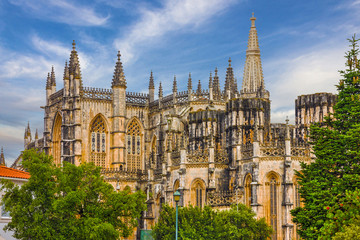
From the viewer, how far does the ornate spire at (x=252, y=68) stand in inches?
3152

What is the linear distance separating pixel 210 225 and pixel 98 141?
125ft

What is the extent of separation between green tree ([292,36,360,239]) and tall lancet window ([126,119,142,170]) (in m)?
46.7

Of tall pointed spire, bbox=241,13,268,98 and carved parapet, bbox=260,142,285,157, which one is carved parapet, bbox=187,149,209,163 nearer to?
carved parapet, bbox=260,142,285,157

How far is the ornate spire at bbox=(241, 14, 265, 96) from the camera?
80.1 meters

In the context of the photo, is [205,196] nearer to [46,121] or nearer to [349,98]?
[349,98]

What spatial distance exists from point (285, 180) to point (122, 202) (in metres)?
14.4

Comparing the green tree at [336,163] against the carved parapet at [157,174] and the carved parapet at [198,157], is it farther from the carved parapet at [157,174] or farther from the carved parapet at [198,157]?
the carved parapet at [157,174]

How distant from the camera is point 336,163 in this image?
3662 centimetres

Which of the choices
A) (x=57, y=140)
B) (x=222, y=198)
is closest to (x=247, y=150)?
(x=222, y=198)

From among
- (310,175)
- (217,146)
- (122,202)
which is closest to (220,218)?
(122,202)

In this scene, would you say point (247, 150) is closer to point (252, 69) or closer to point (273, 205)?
point (273, 205)

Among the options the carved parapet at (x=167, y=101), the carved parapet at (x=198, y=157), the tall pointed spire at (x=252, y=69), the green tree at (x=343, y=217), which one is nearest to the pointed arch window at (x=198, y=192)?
the carved parapet at (x=198, y=157)

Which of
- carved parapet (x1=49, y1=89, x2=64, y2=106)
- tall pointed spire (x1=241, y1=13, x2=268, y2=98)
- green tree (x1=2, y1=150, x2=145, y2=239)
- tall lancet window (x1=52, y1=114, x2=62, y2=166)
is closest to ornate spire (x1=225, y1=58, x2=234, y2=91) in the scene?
tall pointed spire (x1=241, y1=13, x2=268, y2=98)

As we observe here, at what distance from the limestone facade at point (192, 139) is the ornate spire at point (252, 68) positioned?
0.13m
